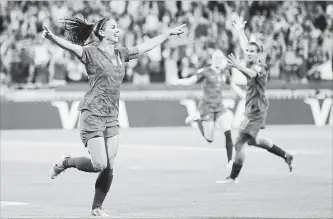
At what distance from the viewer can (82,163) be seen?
973cm

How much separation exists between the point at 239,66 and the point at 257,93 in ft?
4.97

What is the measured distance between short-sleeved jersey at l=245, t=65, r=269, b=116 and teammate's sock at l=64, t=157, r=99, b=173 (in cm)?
439

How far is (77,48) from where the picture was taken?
934 cm

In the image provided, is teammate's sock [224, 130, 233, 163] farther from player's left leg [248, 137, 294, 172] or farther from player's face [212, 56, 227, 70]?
player's left leg [248, 137, 294, 172]

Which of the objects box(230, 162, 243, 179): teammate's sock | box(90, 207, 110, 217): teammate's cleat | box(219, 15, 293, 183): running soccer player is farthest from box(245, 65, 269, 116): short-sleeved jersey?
box(90, 207, 110, 217): teammate's cleat

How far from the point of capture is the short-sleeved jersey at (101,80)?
941 cm

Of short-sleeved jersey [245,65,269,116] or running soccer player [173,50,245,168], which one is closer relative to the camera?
short-sleeved jersey [245,65,269,116]

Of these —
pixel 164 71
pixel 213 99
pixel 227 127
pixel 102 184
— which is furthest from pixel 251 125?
pixel 164 71

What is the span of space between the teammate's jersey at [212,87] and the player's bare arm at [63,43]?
8528 millimetres

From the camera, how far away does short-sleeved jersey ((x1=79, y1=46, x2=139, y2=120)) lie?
371 inches

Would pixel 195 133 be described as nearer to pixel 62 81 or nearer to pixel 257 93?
pixel 62 81

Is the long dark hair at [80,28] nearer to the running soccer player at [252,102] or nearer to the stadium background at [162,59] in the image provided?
the running soccer player at [252,102]

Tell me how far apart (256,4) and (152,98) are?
4.81 metres

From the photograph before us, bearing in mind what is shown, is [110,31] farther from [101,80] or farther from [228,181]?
[228,181]
